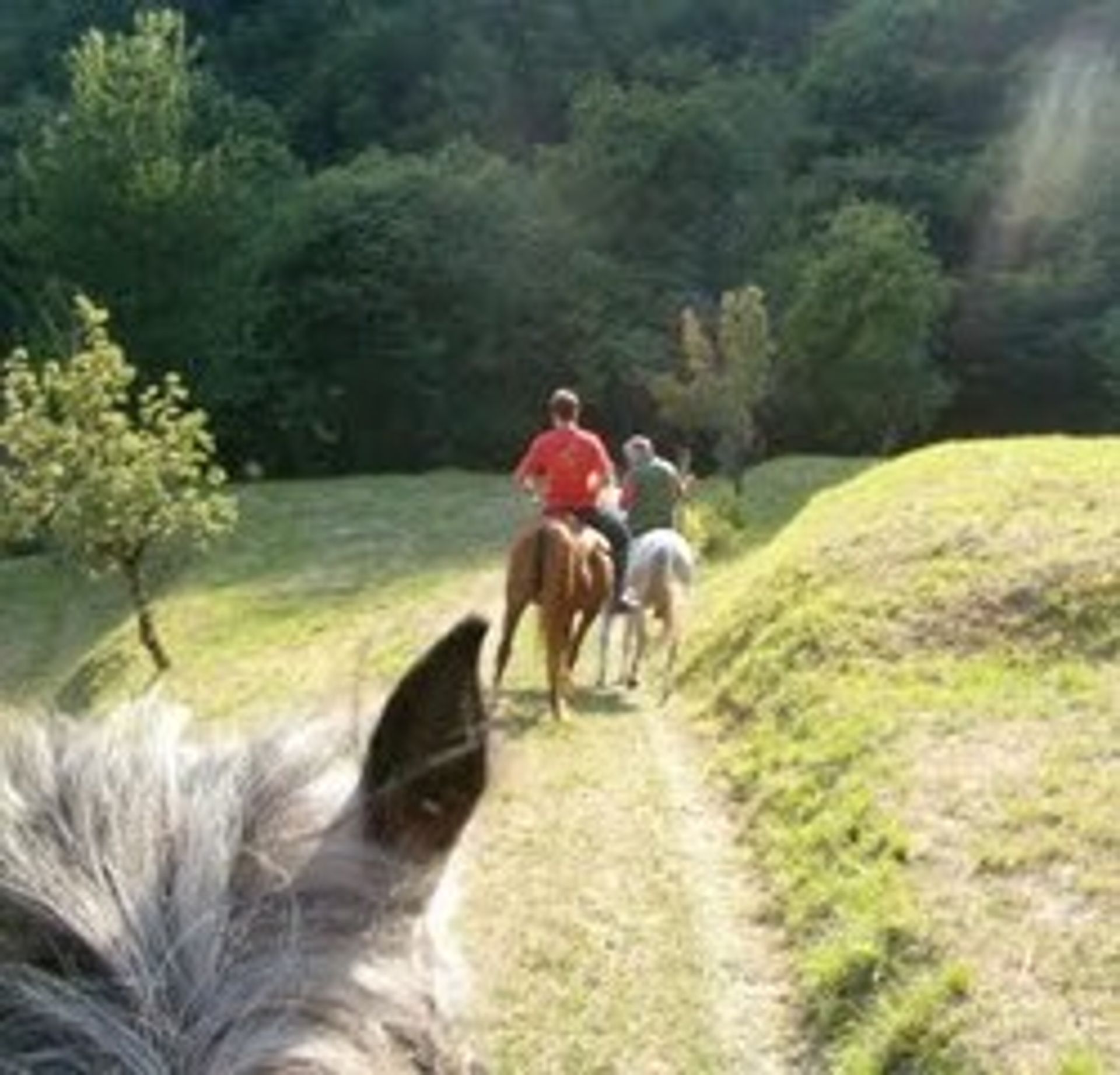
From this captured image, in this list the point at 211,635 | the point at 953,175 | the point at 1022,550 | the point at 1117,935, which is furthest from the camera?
the point at 953,175

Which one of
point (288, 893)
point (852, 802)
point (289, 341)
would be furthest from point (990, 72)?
point (288, 893)

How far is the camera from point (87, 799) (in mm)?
1902

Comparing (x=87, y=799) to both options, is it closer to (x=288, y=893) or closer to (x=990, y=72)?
(x=288, y=893)

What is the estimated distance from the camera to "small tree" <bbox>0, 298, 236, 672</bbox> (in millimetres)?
21891

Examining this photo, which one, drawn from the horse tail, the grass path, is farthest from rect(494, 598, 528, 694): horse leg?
the grass path

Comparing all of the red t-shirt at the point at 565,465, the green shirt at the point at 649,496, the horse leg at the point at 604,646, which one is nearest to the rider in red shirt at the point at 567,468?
the red t-shirt at the point at 565,465

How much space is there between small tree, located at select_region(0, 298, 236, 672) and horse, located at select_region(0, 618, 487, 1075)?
20207mm

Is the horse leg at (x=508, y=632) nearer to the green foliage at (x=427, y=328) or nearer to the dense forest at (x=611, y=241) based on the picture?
the dense forest at (x=611, y=241)

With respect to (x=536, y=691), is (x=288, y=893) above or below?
above

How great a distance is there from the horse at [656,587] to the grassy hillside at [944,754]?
44 cm

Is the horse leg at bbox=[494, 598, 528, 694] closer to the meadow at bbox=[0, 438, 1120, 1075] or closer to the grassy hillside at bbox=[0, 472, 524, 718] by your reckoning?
the meadow at bbox=[0, 438, 1120, 1075]

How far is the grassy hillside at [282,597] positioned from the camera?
836 inches

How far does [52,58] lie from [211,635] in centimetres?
3490

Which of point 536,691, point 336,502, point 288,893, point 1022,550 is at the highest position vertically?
point 288,893
